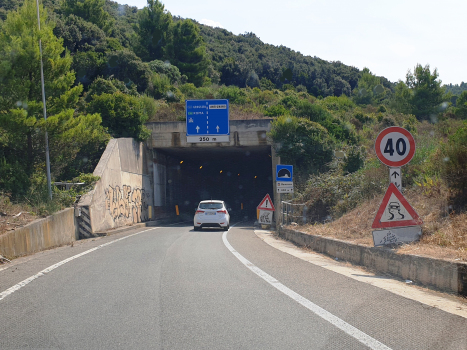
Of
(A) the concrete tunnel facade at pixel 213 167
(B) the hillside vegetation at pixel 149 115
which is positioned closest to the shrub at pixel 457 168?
(B) the hillside vegetation at pixel 149 115

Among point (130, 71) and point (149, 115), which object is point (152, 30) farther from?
point (149, 115)

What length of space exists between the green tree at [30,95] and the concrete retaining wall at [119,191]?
261 cm

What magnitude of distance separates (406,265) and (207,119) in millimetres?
24232

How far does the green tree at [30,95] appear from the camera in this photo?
62.3 feet

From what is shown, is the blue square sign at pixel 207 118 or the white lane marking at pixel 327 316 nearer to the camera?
the white lane marking at pixel 327 316

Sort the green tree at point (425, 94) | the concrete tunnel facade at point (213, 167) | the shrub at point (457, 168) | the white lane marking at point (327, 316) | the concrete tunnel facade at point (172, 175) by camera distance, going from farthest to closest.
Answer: the green tree at point (425, 94) → the concrete tunnel facade at point (213, 167) → the concrete tunnel facade at point (172, 175) → the shrub at point (457, 168) → the white lane marking at point (327, 316)

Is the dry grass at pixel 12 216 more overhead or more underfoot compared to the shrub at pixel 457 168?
more underfoot

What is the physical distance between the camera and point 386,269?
870cm

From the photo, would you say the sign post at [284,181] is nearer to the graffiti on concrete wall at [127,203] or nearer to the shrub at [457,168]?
the graffiti on concrete wall at [127,203]

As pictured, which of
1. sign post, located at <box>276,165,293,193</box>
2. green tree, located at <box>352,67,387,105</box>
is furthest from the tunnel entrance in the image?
green tree, located at <box>352,67,387,105</box>

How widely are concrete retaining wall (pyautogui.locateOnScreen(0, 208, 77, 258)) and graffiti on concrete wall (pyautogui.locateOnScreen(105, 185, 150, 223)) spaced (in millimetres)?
5396

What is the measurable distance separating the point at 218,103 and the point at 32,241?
18994 mm

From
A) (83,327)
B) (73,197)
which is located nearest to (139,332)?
(83,327)

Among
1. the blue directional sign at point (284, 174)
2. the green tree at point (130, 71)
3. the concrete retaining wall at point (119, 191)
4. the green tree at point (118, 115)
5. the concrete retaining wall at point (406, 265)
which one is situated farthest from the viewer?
the green tree at point (130, 71)
